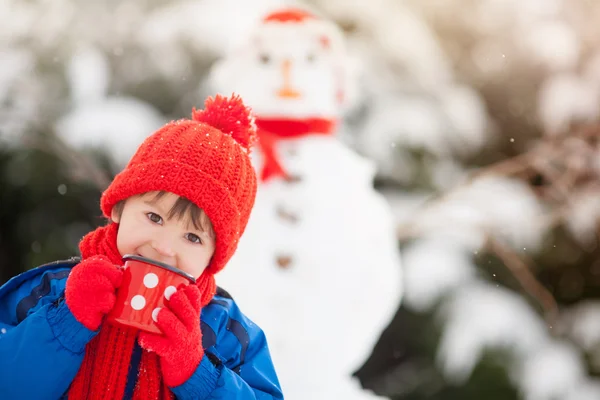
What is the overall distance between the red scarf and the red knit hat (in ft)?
0.25

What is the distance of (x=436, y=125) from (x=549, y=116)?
0.30 metres

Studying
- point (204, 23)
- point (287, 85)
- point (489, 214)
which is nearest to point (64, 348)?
point (287, 85)

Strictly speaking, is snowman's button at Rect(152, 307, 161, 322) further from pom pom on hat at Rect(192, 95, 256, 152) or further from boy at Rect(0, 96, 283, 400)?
pom pom on hat at Rect(192, 95, 256, 152)

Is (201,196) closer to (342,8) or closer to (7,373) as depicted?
(7,373)

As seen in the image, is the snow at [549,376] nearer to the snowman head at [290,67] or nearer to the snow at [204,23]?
the snowman head at [290,67]

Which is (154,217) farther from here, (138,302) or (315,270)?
(315,270)

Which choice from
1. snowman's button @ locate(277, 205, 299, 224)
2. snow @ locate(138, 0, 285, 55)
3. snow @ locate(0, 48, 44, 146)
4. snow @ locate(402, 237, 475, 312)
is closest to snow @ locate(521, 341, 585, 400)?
snow @ locate(402, 237, 475, 312)

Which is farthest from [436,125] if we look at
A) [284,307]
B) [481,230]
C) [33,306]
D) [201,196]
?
[33,306]

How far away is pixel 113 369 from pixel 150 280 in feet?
0.40

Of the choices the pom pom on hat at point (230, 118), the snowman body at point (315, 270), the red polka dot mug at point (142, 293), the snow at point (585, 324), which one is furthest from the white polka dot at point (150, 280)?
the snow at point (585, 324)

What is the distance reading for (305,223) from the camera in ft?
3.37

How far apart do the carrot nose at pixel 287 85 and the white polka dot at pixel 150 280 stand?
0.56 metres

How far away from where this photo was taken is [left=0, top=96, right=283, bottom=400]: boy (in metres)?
0.57

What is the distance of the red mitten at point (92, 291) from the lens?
56 centimetres
